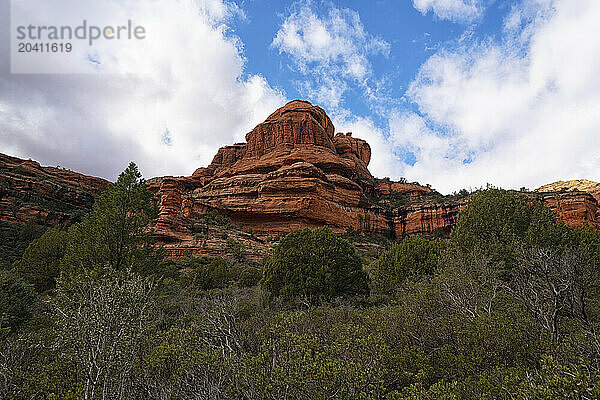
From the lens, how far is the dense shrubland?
5.24 m

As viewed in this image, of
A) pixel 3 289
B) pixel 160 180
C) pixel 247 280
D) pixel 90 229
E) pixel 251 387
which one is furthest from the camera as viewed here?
pixel 160 180

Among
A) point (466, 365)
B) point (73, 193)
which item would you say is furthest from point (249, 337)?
point (73, 193)

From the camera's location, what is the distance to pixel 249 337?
9.26m

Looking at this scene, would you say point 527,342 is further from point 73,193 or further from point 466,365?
point 73,193

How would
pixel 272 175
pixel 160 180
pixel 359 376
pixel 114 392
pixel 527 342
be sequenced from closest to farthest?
pixel 359 376 < pixel 114 392 < pixel 527 342 < pixel 272 175 < pixel 160 180

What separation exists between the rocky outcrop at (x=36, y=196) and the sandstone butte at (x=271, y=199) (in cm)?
14

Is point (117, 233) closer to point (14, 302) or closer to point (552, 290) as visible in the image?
point (14, 302)

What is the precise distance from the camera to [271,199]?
55.7 metres

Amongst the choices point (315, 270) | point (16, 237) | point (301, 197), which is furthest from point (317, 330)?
point (16, 237)

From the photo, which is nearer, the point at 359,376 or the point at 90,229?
the point at 359,376

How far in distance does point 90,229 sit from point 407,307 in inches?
606

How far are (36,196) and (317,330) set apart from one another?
67.3 m

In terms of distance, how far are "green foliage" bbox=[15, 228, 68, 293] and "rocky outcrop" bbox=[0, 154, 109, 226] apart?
32.1m

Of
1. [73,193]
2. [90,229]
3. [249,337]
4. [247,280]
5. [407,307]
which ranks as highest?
[73,193]
